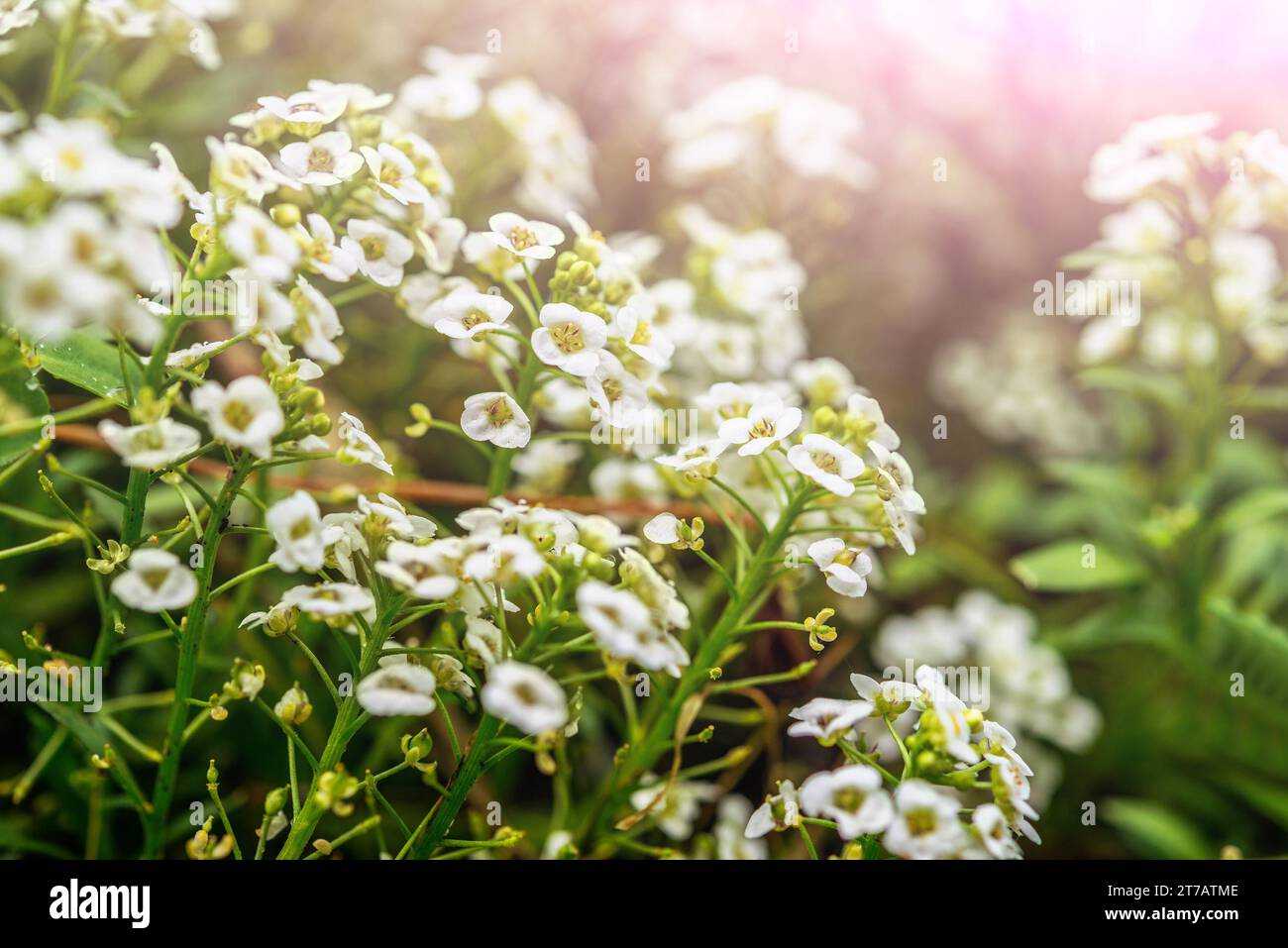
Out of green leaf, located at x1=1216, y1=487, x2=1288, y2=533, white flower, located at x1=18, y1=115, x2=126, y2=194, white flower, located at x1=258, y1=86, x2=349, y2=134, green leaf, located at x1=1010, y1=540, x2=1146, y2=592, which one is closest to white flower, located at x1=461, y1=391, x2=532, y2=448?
white flower, located at x1=258, y1=86, x2=349, y2=134

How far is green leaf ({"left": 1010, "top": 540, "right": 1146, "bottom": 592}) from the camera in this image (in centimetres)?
154

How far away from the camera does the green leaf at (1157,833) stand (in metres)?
1.57

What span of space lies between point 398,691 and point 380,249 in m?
0.50

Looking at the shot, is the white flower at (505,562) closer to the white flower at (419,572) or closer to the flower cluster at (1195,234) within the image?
the white flower at (419,572)

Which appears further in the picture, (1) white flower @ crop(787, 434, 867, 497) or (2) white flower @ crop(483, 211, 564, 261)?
(2) white flower @ crop(483, 211, 564, 261)

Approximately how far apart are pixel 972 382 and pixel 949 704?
5.67 ft

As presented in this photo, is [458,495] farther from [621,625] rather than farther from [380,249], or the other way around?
[621,625]

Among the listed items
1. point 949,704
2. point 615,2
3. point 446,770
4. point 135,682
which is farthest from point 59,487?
point 615,2

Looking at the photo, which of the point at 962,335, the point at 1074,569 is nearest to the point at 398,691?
the point at 1074,569

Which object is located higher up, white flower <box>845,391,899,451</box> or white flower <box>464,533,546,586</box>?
white flower <box>845,391,899,451</box>

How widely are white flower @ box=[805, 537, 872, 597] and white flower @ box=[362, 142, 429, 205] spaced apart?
53cm

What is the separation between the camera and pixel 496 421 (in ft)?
3.36

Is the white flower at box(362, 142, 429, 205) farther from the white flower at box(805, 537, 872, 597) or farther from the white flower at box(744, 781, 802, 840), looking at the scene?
the white flower at box(744, 781, 802, 840)
